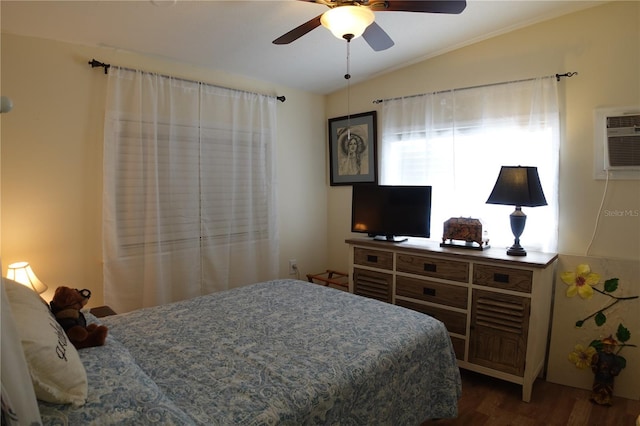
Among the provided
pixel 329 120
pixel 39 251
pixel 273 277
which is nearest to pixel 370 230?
pixel 273 277

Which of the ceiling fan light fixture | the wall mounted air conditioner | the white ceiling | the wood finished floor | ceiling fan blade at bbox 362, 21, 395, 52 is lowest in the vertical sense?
the wood finished floor

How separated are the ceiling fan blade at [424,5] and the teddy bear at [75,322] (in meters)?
1.82

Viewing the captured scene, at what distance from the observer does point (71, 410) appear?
945 mm

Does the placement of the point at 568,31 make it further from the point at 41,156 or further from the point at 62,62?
the point at 41,156

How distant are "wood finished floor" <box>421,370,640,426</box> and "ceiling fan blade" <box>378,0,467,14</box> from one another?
2113mm

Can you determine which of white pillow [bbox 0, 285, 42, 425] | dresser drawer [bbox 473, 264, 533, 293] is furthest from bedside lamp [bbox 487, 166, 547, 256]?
white pillow [bbox 0, 285, 42, 425]

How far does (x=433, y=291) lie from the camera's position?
8.64ft

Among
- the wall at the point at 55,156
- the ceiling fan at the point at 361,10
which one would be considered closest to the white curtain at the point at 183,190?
the wall at the point at 55,156

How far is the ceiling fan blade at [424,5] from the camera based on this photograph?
1.53 meters

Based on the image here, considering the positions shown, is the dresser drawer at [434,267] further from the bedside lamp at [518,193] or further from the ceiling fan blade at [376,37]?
the ceiling fan blade at [376,37]

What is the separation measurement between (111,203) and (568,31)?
337 centimetres

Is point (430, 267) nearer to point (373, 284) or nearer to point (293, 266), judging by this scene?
point (373, 284)

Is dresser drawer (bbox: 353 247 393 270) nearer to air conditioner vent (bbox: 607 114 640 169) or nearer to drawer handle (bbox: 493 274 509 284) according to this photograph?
drawer handle (bbox: 493 274 509 284)

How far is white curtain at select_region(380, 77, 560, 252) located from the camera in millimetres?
2578
